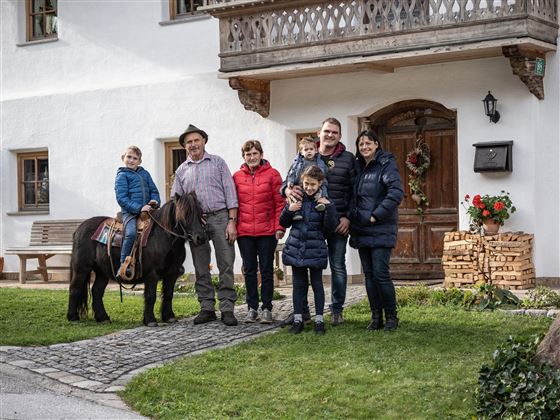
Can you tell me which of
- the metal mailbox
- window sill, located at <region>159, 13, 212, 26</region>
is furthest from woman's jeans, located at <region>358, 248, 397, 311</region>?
window sill, located at <region>159, 13, 212, 26</region>

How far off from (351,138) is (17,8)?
311 inches

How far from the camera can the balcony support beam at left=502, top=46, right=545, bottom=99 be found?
47.5ft

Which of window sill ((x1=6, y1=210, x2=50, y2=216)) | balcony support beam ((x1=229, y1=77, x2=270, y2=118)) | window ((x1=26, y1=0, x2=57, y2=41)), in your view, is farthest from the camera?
window ((x1=26, y1=0, x2=57, y2=41))

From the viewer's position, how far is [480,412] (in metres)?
7.24

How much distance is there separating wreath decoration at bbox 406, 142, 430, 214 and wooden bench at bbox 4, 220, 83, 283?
20.0ft

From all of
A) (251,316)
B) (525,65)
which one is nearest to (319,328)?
(251,316)

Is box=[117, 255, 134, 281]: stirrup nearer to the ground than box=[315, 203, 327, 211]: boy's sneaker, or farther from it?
nearer to the ground

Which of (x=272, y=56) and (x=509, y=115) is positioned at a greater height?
(x=272, y=56)

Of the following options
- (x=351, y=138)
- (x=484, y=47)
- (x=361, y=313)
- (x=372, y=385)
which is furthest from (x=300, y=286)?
(x=351, y=138)

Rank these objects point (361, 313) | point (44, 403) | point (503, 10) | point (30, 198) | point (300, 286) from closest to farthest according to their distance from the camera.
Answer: point (44, 403), point (300, 286), point (361, 313), point (503, 10), point (30, 198)

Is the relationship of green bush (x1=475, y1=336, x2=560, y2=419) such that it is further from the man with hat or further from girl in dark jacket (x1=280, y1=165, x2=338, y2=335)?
the man with hat

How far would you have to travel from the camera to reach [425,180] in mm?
16438

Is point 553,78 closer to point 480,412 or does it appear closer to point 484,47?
point 484,47

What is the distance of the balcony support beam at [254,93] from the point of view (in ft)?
55.5
